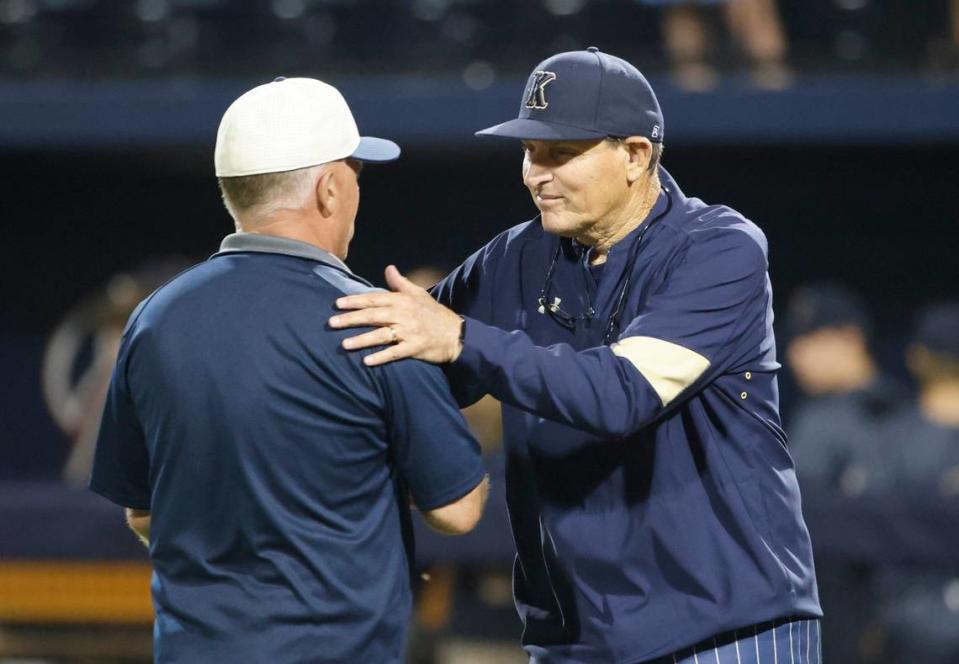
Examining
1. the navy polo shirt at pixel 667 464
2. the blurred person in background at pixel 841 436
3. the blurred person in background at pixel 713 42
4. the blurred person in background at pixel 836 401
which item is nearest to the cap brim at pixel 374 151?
the navy polo shirt at pixel 667 464

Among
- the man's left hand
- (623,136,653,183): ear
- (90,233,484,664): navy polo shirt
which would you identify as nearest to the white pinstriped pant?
(90,233,484,664): navy polo shirt

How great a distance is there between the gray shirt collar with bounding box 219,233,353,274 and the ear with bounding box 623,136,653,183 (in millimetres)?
697

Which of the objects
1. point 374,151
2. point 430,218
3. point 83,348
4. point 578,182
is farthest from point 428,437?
point 83,348

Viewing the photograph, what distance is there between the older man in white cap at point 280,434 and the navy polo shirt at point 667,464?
9.7 inches

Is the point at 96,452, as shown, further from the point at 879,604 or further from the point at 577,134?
the point at 879,604

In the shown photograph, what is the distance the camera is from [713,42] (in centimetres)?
852

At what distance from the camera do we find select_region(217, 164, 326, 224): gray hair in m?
2.54

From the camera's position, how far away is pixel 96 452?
2.77m

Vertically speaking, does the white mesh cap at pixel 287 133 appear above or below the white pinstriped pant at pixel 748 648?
above

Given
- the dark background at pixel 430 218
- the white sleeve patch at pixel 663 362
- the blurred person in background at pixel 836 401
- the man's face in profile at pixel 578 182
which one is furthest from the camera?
the dark background at pixel 430 218

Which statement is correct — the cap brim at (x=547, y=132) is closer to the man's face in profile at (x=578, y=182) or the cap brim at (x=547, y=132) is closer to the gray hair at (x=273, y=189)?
the man's face in profile at (x=578, y=182)

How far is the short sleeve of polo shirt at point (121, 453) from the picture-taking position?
8.60 ft

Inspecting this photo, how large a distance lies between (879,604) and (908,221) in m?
5.05

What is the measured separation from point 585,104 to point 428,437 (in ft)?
2.55
